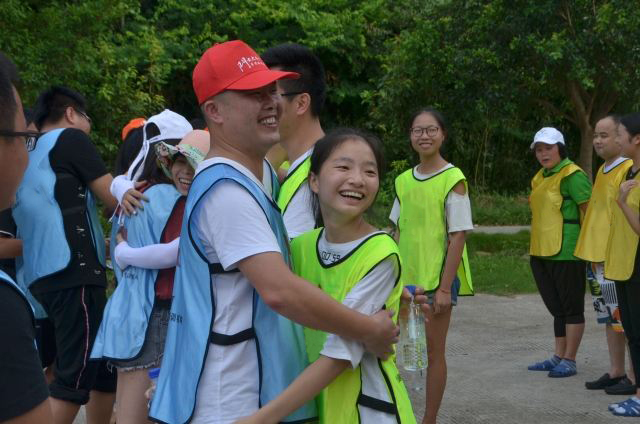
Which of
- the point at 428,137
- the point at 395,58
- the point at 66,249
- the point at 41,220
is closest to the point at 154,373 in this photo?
the point at 66,249

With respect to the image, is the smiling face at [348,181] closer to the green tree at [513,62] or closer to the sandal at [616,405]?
the sandal at [616,405]

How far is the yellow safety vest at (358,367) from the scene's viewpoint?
8.74ft

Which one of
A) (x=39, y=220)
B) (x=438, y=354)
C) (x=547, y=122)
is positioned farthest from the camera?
(x=547, y=122)

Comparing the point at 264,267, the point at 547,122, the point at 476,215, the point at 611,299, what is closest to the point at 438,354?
the point at 611,299

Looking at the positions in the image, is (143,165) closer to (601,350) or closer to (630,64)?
(601,350)

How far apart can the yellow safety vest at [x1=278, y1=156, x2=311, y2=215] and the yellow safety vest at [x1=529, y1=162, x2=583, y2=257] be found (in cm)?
398

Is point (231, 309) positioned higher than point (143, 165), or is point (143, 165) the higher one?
point (143, 165)

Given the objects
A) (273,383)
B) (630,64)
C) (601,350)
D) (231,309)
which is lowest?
(601,350)

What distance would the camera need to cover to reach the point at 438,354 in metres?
5.33

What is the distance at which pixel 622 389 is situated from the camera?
636cm

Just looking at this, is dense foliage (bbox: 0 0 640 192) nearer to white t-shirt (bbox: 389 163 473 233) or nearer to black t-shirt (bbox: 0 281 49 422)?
white t-shirt (bbox: 389 163 473 233)

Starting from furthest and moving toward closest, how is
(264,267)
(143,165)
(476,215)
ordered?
(476,215)
(143,165)
(264,267)

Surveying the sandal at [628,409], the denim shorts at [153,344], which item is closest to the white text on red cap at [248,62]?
the denim shorts at [153,344]

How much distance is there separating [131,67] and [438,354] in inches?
389
